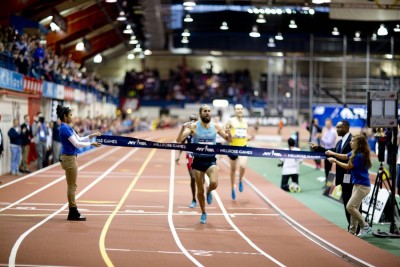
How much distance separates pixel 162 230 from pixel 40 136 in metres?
13.7

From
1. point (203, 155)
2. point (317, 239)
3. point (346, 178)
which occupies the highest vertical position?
point (203, 155)

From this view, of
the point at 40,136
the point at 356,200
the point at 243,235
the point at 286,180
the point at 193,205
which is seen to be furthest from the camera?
the point at 40,136

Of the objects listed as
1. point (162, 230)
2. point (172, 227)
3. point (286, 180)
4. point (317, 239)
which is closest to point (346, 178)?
point (317, 239)

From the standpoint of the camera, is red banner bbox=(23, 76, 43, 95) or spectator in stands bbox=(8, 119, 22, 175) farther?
red banner bbox=(23, 76, 43, 95)

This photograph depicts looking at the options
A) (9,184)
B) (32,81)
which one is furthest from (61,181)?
(32,81)

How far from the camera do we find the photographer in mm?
26344

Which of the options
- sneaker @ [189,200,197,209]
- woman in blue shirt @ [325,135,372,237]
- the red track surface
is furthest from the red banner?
woman in blue shirt @ [325,135,372,237]

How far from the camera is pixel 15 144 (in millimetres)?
24406

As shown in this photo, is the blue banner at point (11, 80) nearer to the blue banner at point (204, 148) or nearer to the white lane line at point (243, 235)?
the white lane line at point (243, 235)

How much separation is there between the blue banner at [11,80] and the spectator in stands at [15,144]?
50.1 inches

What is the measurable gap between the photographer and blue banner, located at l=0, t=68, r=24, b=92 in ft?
4.41

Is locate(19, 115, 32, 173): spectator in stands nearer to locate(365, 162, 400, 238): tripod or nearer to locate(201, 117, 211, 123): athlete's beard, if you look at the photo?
locate(201, 117, 211, 123): athlete's beard

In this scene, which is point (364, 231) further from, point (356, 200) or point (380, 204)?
point (380, 204)

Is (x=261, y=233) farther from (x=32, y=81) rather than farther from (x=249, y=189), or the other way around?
(x=32, y=81)
